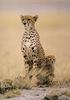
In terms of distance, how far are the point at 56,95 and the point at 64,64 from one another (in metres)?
0.28

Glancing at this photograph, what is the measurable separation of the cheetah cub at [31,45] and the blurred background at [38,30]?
0.03m

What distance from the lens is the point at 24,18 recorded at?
11.3 feet

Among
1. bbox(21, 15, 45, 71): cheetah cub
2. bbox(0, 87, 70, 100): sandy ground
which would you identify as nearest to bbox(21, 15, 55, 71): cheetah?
bbox(21, 15, 45, 71): cheetah cub

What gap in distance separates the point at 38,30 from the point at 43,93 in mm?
497

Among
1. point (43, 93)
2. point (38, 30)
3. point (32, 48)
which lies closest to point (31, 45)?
point (32, 48)

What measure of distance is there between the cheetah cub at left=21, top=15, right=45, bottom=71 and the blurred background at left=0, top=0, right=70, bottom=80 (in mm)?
32

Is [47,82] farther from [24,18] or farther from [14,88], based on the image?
[24,18]

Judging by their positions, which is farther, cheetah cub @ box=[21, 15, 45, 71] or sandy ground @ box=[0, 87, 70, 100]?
cheetah cub @ box=[21, 15, 45, 71]

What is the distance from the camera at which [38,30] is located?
11.4 feet

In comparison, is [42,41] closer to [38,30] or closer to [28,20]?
[38,30]

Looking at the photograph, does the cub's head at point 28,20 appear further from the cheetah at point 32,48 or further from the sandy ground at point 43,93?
the sandy ground at point 43,93

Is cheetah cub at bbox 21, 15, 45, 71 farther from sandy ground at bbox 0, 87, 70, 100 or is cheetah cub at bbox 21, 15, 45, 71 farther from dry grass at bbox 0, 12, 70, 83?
sandy ground at bbox 0, 87, 70, 100

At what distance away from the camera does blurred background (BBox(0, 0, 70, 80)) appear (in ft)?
11.3

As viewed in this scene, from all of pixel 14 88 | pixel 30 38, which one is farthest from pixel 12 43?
pixel 14 88
